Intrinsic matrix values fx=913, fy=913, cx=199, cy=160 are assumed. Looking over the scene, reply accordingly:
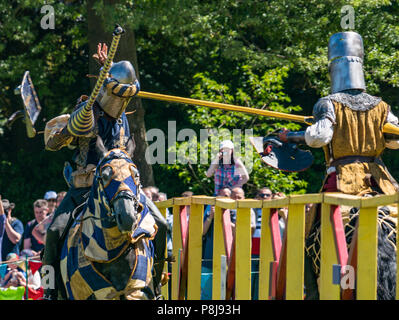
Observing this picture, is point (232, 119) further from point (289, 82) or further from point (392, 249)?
point (392, 249)

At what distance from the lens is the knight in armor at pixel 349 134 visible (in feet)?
22.4

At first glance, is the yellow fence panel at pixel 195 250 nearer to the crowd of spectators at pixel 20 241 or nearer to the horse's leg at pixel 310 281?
the horse's leg at pixel 310 281

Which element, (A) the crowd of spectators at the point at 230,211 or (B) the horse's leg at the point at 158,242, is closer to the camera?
(B) the horse's leg at the point at 158,242

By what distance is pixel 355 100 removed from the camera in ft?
23.1

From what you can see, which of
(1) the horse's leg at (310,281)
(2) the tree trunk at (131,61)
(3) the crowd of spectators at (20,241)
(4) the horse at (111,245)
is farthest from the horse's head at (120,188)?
(2) the tree trunk at (131,61)

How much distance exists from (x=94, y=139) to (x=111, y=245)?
1.18m

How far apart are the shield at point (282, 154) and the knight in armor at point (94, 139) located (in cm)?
103

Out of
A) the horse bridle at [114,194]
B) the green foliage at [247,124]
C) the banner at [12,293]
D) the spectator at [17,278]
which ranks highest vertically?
the green foliage at [247,124]

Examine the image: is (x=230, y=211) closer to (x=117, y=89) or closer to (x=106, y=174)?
(x=117, y=89)

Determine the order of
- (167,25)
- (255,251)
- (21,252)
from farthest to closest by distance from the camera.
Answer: (167,25)
(21,252)
(255,251)

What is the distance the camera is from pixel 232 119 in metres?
14.0

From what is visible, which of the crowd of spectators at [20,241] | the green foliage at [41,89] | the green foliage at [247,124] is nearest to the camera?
the crowd of spectators at [20,241]
